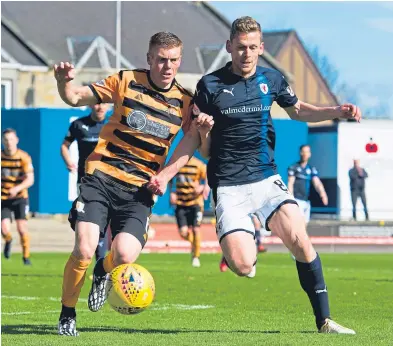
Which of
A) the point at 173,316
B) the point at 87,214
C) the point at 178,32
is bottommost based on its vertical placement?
the point at 173,316

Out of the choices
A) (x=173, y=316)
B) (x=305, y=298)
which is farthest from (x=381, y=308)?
(x=173, y=316)

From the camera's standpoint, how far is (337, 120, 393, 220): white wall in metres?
36.1

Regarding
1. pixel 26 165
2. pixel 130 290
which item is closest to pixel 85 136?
pixel 26 165

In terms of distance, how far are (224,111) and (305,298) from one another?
459 centimetres

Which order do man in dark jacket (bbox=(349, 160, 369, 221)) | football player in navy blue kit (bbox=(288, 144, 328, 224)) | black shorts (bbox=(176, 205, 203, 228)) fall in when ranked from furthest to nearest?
man in dark jacket (bbox=(349, 160, 369, 221)) < football player in navy blue kit (bbox=(288, 144, 328, 224)) < black shorts (bbox=(176, 205, 203, 228))

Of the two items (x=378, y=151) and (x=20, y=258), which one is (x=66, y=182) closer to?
(x=20, y=258)

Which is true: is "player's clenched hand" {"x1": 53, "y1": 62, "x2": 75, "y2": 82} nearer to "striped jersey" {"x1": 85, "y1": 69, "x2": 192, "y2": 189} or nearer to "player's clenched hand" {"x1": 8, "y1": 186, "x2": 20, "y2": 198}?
"striped jersey" {"x1": 85, "y1": 69, "x2": 192, "y2": 189}

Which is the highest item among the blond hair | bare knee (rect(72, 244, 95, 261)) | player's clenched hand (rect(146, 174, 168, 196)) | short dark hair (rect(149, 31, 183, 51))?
the blond hair

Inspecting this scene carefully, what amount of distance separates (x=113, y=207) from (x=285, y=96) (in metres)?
1.69

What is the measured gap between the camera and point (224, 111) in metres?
10.0

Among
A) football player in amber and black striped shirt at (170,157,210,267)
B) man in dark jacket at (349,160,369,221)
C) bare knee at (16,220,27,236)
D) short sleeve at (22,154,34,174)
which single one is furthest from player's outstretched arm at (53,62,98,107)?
man in dark jacket at (349,160,369,221)

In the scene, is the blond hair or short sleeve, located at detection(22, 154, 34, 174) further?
short sleeve, located at detection(22, 154, 34, 174)

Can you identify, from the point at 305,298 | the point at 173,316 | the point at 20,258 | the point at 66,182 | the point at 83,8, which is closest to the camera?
the point at 173,316

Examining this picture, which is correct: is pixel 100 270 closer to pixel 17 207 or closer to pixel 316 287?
pixel 316 287
